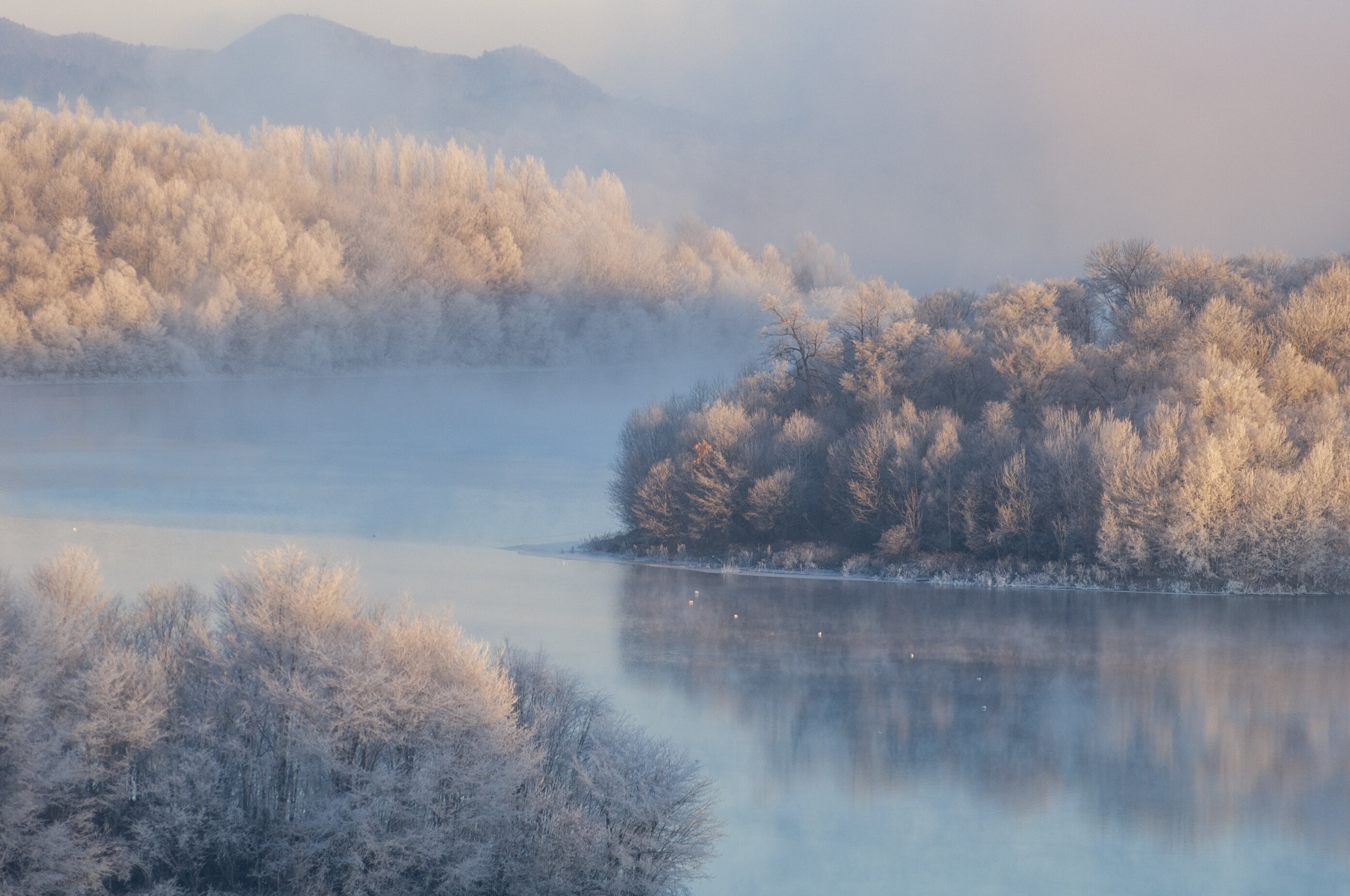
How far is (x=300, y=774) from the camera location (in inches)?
356

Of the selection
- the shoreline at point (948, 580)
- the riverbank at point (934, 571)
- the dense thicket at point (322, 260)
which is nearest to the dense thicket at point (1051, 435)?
the riverbank at point (934, 571)

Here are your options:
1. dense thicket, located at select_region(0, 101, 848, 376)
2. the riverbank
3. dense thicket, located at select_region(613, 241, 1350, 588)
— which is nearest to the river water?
the riverbank

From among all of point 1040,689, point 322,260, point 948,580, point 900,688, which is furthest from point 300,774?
point 322,260

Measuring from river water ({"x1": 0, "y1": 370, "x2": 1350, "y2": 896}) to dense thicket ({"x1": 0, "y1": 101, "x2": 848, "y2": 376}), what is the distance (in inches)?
1189

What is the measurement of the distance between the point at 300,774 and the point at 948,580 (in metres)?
13.3

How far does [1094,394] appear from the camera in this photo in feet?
77.5

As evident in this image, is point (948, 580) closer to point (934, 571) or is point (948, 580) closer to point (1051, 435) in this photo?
point (934, 571)

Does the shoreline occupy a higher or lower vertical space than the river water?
higher

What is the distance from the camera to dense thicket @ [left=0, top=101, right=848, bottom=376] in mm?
59438

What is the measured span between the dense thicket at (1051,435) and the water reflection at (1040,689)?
1.18m

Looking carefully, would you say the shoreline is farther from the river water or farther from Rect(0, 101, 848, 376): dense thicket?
Rect(0, 101, 848, 376): dense thicket

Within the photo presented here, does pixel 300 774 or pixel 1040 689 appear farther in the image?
pixel 1040 689

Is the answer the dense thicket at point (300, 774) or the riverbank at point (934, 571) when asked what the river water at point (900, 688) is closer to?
the riverbank at point (934, 571)

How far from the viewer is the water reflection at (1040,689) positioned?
463 inches
